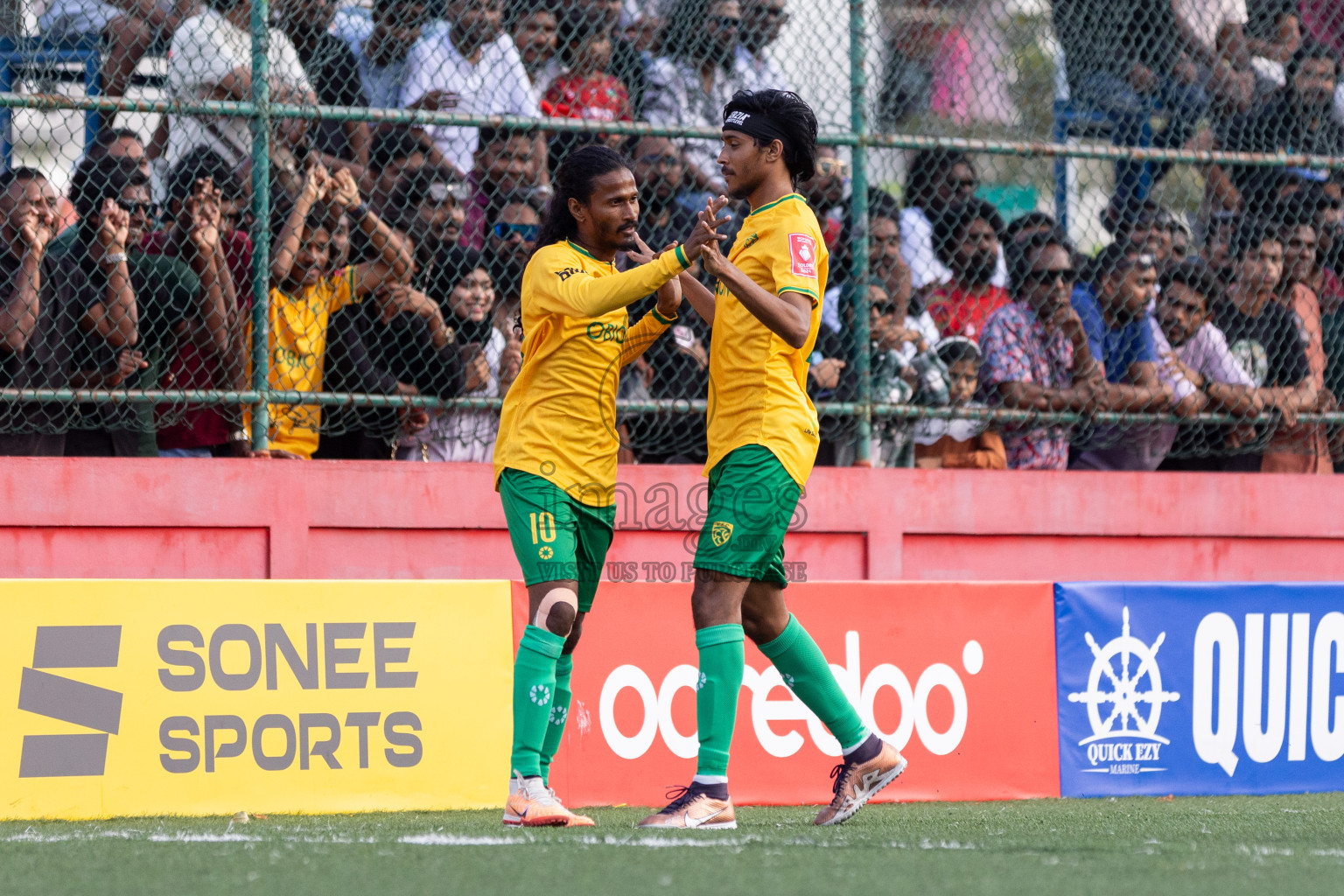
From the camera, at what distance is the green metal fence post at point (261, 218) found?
677cm

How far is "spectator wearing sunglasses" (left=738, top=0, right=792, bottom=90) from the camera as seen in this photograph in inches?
304

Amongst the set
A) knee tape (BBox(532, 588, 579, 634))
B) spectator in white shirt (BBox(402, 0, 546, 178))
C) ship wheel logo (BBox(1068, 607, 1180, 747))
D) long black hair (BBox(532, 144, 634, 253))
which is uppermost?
spectator in white shirt (BBox(402, 0, 546, 178))

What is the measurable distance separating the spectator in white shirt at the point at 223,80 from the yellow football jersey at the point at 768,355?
285 centimetres

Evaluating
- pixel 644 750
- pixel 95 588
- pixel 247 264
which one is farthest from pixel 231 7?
pixel 644 750

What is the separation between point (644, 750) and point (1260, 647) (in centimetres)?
274

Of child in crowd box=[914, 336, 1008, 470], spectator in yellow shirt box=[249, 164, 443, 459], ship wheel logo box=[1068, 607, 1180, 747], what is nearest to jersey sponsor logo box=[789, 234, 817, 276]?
spectator in yellow shirt box=[249, 164, 443, 459]

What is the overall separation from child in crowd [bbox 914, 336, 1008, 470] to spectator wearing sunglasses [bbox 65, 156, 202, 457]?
338 centimetres

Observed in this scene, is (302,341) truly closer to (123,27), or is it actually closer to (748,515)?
(123,27)

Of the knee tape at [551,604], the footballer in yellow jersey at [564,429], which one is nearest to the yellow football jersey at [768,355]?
the footballer in yellow jersey at [564,429]

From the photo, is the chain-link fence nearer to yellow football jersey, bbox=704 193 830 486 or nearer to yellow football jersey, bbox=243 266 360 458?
yellow football jersey, bbox=243 266 360 458

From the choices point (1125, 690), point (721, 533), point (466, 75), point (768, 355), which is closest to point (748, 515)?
point (721, 533)

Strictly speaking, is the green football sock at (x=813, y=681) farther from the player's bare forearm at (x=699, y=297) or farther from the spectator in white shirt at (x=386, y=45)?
the spectator in white shirt at (x=386, y=45)

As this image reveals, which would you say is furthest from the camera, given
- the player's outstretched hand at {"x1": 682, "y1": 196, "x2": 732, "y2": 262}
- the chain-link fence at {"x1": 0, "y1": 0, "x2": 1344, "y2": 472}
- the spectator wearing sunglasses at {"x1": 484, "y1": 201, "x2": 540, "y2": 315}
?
the spectator wearing sunglasses at {"x1": 484, "y1": 201, "x2": 540, "y2": 315}

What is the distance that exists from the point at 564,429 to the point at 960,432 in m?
3.44
